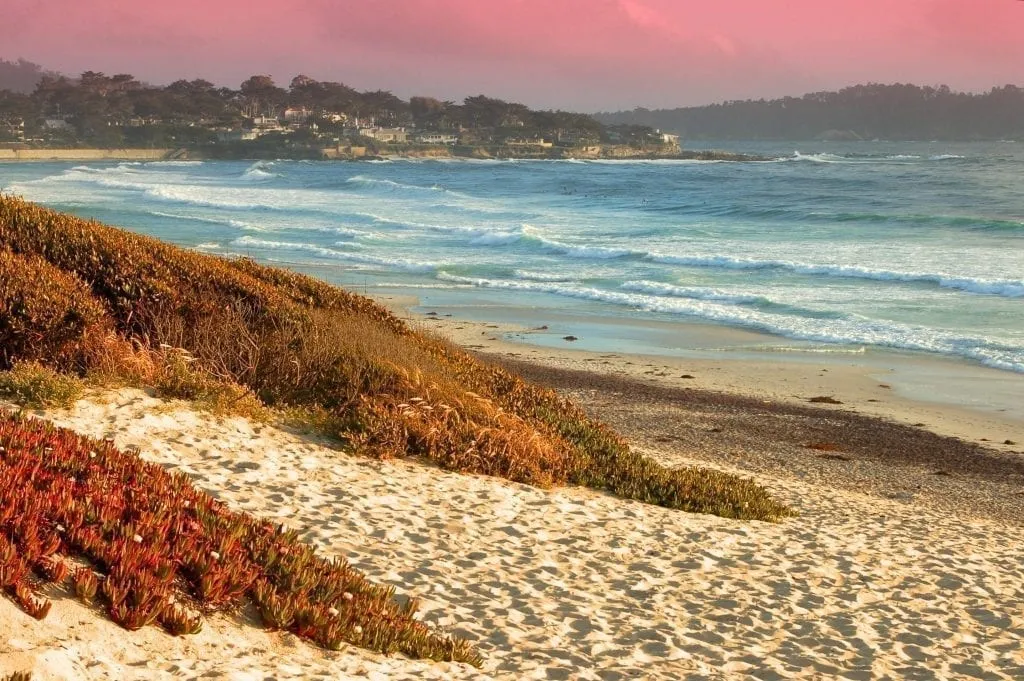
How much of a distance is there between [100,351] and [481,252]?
2948 cm

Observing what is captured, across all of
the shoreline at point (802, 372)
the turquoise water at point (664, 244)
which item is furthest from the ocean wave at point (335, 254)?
the shoreline at point (802, 372)

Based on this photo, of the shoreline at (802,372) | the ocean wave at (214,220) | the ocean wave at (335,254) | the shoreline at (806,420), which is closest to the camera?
the shoreline at (806,420)

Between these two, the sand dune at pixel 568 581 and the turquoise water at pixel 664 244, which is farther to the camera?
the turquoise water at pixel 664 244

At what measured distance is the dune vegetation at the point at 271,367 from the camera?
9.06 metres

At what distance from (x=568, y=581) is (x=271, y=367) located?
171 inches

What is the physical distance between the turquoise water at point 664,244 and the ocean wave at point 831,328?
2.4 inches

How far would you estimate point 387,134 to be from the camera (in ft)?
598

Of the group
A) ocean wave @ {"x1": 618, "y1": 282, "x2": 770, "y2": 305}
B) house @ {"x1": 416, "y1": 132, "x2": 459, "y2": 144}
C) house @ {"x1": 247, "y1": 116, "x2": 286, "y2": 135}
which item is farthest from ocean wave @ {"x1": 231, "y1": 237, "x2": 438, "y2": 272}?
house @ {"x1": 416, "y1": 132, "x2": 459, "y2": 144}

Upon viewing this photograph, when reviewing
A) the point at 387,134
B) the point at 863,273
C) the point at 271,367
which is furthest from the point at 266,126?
the point at 271,367

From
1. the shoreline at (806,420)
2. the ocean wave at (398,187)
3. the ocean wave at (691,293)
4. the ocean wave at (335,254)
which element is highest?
the ocean wave at (398,187)

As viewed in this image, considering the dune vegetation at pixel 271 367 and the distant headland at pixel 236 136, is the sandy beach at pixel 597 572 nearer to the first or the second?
the dune vegetation at pixel 271 367

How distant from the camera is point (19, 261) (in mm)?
9398

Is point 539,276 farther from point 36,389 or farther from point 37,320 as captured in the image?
point 36,389

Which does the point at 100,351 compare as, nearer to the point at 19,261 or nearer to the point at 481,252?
the point at 19,261
